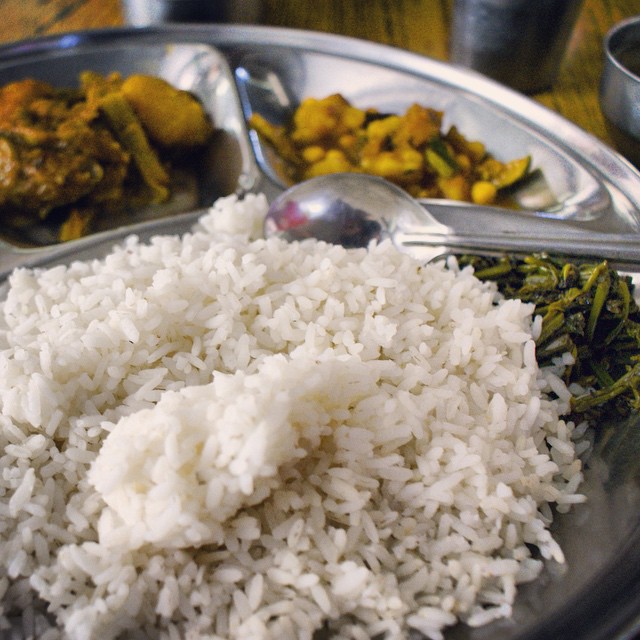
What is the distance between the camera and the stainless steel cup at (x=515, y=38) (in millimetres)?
2941

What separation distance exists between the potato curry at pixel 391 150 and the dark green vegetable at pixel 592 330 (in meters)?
0.68

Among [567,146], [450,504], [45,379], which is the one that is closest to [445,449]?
[450,504]

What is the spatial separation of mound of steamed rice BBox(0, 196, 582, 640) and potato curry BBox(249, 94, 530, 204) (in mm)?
797

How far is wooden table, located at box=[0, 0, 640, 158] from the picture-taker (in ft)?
11.2

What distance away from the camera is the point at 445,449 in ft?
4.93

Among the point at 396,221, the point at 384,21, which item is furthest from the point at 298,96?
the point at 384,21

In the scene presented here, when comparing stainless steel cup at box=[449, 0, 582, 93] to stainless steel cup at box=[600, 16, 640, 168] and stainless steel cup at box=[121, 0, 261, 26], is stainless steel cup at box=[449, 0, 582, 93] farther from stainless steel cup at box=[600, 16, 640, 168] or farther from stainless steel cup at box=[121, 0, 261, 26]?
stainless steel cup at box=[121, 0, 261, 26]

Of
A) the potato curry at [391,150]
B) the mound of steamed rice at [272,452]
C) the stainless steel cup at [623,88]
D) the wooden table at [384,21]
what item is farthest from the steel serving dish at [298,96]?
the wooden table at [384,21]

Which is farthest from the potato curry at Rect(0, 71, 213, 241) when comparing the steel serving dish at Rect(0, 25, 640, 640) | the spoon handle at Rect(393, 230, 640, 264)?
the spoon handle at Rect(393, 230, 640, 264)

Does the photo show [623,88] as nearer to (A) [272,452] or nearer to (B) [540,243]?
(B) [540,243]

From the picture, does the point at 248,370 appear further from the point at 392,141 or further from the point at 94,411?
the point at 392,141

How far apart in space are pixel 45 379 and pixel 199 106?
1659mm

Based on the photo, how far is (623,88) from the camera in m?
2.49

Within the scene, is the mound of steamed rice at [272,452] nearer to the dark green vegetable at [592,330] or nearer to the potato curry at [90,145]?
the dark green vegetable at [592,330]
